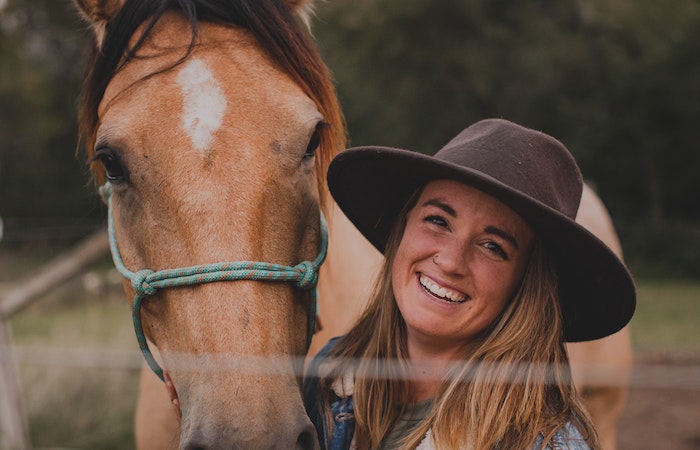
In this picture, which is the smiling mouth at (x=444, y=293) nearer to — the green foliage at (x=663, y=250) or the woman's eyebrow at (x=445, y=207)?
the woman's eyebrow at (x=445, y=207)

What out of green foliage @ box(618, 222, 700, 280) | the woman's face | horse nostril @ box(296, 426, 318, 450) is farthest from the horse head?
green foliage @ box(618, 222, 700, 280)

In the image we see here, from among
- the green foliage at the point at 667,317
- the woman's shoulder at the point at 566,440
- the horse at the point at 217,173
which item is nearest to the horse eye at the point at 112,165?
the horse at the point at 217,173

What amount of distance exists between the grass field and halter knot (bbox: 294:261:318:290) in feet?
1.59

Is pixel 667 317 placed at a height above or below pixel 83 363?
below

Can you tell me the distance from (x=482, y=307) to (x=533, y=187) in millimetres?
293

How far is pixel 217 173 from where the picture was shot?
146cm

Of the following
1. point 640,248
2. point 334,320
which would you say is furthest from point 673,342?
point 334,320

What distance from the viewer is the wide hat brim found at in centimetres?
144

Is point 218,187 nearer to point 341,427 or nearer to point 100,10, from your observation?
point 341,427

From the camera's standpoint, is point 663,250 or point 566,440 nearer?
point 566,440

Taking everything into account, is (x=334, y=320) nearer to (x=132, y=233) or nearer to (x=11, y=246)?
(x=132, y=233)

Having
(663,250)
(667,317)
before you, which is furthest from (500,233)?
(663,250)

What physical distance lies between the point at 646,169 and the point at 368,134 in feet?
27.4

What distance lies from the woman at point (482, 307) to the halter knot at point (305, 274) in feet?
0.68
